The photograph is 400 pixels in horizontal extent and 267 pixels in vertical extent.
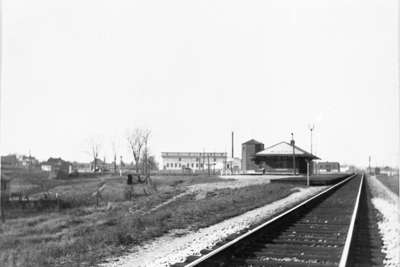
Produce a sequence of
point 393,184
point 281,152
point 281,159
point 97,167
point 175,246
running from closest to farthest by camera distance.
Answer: point 175,246 → point 393,184 → point 281,152 → point 281,159 → point 97,167

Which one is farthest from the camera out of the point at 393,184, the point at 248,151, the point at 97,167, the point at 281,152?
the point at 97,167

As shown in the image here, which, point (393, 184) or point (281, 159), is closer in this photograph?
point (393, 184)

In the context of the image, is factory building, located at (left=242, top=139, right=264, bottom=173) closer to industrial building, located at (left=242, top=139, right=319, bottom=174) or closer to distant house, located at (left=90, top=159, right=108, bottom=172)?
industrial building, located at (left=242, top=139, right=319, bottom=174)

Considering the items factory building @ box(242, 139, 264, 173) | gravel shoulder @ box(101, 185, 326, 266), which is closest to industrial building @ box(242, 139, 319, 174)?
factory building @ box(242, 139, 264, 173)

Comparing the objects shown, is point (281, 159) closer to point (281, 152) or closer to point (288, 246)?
point (281, 152)

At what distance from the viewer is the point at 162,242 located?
1041 centimetres

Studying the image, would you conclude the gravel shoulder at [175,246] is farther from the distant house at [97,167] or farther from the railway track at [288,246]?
the distant house at [97,167]

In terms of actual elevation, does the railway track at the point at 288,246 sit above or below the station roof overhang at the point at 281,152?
below

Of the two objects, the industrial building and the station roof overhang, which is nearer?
the station roof overhang

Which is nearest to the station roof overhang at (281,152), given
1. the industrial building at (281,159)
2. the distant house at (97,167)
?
the industrial building at (281,159)

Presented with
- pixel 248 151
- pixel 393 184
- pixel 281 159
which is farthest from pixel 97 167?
pixel 393 184

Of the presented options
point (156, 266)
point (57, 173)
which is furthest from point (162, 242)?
point (57, 173)

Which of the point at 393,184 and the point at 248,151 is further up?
the point at 248,151

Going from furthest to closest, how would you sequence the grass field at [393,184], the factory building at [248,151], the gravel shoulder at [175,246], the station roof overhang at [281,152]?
the factory building at [248,151] → the station roof overhang at [281,152] → the grass field at [393,184] → the gravel shoulder at [175,246]
